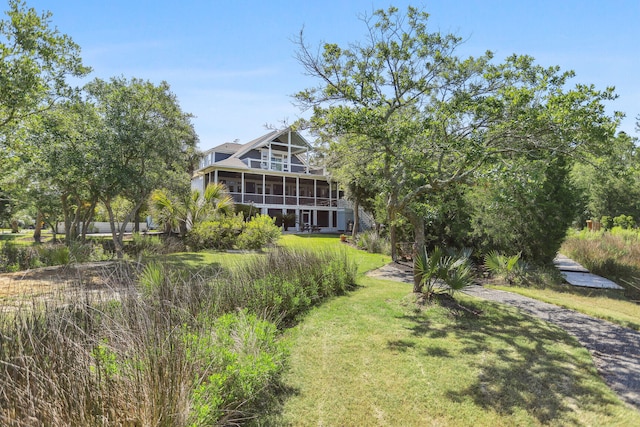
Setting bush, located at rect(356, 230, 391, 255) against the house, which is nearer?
bush, located at rect(356, 230, 391, 255)

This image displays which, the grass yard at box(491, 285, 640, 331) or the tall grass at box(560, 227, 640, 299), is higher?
the tall grass at box(560, 227, 640, 299)

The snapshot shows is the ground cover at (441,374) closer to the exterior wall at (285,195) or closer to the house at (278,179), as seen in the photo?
the house at (278,179)

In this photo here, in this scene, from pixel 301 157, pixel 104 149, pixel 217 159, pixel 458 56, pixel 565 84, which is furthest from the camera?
pixel 301 157

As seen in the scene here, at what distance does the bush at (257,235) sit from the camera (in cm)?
1742

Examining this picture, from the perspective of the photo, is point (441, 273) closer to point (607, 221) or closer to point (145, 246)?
point (145, 246)

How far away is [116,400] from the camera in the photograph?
8.55ft

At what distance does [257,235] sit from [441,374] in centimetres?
1398

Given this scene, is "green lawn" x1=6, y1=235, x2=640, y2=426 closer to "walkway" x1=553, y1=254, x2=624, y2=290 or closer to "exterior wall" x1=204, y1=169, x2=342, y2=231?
"walkway" x1=553, y1=254, x2=624, y2=290

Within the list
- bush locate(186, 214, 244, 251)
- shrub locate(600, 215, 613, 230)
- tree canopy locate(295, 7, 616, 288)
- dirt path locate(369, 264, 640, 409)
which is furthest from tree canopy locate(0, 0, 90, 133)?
shrub locate(600, 215, 613, 230)

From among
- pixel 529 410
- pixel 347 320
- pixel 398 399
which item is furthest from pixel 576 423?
pixel 347 320

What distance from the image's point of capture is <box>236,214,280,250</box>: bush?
17422 millimetres

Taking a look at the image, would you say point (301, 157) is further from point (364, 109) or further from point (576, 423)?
point (576, 423)

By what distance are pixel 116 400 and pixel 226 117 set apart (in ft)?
40.5

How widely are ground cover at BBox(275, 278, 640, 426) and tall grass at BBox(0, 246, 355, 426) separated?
584 mm
